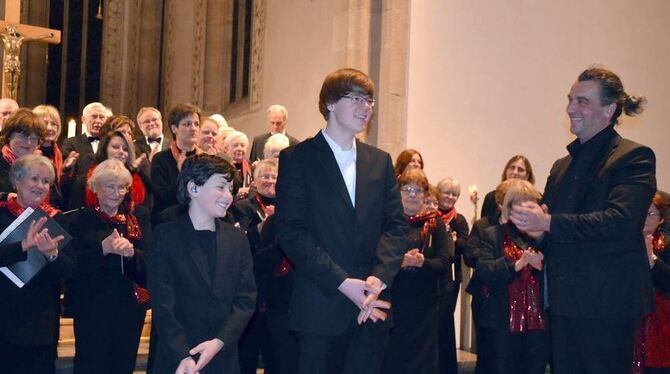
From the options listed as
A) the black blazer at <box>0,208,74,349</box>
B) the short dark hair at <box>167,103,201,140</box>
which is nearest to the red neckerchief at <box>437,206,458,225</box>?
the short dark hair at <box>167,103,201,140</box>

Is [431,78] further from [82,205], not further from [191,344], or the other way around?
[191,344]

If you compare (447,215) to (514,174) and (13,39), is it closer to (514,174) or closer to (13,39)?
(514,174)

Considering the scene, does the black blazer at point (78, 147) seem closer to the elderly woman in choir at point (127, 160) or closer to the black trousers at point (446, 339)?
the elderly woman in choir at point (127, 160)

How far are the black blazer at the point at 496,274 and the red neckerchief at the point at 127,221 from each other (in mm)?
2165

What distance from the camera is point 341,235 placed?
4230 mm

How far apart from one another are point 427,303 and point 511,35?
3721mm

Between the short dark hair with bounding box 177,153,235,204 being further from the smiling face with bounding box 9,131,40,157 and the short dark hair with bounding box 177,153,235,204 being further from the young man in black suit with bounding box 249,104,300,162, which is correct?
the young man in black suit with bounding box 249,104,300,162

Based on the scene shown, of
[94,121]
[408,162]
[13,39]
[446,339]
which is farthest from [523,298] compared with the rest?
[13,39]

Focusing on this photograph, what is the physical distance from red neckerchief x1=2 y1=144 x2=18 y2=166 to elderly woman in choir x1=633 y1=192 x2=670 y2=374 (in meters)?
3.99

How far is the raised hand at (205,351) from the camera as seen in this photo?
415cm

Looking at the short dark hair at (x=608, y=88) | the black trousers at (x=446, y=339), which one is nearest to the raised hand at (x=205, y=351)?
the short dark hair at (x=608, y=88)

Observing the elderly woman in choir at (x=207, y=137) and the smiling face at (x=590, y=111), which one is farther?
the elderly woman in choir at (x=207, y=137)

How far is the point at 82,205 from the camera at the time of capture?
609 centimetres

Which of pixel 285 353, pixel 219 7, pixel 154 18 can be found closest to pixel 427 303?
pixel 285 353
